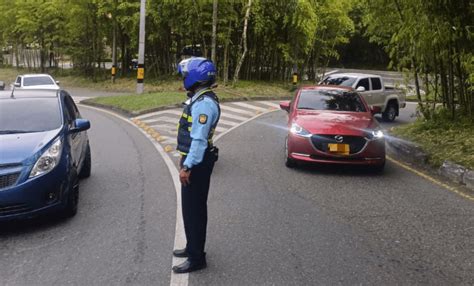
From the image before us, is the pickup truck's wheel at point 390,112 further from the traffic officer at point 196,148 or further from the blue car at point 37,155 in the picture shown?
the traffic officer at point 196,148

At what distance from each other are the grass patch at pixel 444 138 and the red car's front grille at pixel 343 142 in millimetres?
1689

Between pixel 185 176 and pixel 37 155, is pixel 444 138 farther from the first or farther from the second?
pixel 37 155

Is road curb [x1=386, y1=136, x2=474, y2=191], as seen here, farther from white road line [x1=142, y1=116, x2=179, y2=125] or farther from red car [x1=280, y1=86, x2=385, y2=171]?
white road line [x1=142, y1=116, x2=179, y2=125]

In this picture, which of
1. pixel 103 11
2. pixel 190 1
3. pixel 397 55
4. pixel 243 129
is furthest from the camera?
pixel 103 11

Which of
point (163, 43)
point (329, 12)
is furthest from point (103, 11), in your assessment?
point (329, 12)

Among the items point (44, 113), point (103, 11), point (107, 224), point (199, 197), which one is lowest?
point (107, 224)

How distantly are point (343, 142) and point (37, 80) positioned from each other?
59.9ft

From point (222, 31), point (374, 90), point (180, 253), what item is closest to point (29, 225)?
point (180, 253)

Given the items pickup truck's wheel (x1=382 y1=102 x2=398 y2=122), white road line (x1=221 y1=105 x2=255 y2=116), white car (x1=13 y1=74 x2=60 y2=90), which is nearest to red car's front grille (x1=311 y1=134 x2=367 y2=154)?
white road line (x1=221 y1=105 x2=255 y2=116)

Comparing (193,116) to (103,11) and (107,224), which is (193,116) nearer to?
(107,224)

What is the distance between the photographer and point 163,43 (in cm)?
2962

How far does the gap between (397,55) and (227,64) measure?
1405cm

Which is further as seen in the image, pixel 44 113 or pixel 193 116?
pixel 44 113

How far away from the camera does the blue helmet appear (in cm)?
439
